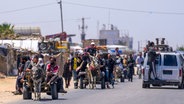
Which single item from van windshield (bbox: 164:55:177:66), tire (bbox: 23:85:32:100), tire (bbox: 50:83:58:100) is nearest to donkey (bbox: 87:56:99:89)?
van windshield (bbox: 164:55:177:66)

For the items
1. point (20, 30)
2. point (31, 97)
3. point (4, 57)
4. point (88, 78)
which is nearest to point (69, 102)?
point (31, 97)

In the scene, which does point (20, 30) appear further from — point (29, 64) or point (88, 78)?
point (29, 64)

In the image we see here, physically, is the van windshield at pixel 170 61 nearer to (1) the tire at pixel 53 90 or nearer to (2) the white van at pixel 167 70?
(2) the white van at pixel 167 70

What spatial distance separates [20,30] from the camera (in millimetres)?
81250

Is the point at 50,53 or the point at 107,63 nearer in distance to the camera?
the point at 107,63

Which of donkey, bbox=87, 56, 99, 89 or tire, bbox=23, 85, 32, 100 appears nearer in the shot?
tire, bbox=23, 85, 32, 100

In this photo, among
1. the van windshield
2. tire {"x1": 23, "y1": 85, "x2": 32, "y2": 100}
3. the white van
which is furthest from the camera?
the van windshield

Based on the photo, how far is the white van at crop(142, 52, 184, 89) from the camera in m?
31.1

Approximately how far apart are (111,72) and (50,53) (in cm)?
1857

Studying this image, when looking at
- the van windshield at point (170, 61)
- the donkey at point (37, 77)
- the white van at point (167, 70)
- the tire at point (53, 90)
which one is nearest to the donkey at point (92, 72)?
the white van at point (167, 70)

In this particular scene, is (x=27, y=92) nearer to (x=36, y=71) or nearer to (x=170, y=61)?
(x=36, y=71)

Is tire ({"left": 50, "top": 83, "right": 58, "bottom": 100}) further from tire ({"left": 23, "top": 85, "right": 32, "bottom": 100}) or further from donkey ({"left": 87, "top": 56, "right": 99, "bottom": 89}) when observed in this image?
donkey ({"left": 87, "top": 56, "right": 99, "bottom": 89})

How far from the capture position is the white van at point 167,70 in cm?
3109

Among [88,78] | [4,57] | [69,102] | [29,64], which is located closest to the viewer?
[69,102]
